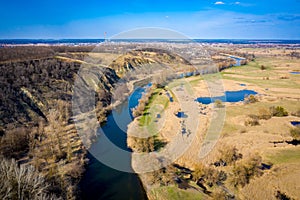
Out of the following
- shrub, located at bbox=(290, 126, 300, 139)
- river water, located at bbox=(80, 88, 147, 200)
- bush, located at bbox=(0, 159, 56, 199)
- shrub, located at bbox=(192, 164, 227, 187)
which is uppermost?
bush, located at bbox=(0, 159, 56, 199)

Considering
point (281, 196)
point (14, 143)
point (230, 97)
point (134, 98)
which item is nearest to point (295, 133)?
point (281, 196)

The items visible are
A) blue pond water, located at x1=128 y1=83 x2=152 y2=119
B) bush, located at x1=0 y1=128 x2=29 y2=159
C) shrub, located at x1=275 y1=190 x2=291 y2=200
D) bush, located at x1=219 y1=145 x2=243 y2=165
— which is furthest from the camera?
blue pond water, located at x1=128 y1=83 x2=152 y2=119

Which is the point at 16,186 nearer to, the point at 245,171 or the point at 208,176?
the point at 208,176

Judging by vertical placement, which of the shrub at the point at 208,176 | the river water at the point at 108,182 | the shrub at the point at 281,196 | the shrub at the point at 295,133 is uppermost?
→ the shrub at the point at 295,133

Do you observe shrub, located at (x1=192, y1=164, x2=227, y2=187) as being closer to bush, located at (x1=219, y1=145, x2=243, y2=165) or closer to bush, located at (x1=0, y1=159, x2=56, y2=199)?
bush, located at (x1=219, y1=145, x2=243, y2=165)

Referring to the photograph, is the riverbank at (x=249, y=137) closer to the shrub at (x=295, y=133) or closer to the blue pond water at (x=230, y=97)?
the shrub at (x=295, y=133)

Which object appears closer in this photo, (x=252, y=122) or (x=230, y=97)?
(x=252, y=122)

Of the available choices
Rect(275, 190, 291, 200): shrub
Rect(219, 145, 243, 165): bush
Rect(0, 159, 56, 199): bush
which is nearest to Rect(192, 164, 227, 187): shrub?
Rect(219, 145, 243, 165): bush

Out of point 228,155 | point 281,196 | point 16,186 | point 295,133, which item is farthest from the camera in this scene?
point 295,133

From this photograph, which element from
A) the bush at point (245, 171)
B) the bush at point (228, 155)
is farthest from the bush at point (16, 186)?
the bush at point (228, 155)

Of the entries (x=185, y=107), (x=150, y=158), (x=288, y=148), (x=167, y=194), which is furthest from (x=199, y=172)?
(x=185, y=107)

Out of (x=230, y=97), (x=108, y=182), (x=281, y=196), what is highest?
(x=230, y=97)
